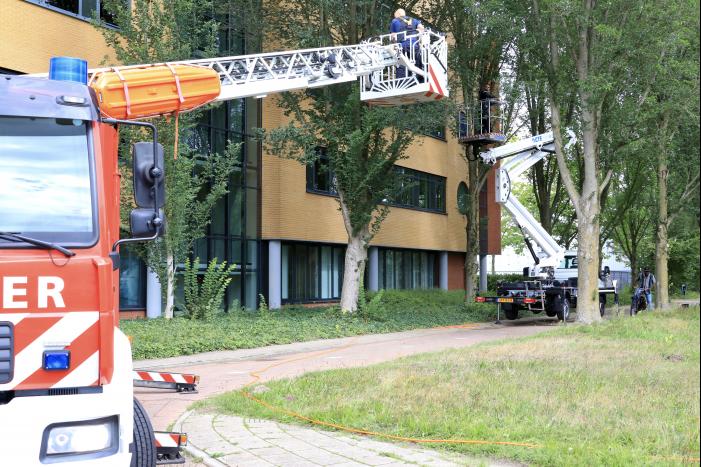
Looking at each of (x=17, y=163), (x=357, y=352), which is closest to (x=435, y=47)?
(x=357, y=352)

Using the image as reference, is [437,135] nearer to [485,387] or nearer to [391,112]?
[391,112]

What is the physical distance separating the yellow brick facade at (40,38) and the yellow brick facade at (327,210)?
7.27 metres

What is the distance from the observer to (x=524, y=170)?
28391 millimetres

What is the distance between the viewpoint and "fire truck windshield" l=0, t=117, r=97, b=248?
191 inches

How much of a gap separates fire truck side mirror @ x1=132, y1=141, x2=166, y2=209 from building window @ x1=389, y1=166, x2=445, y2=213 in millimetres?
29242

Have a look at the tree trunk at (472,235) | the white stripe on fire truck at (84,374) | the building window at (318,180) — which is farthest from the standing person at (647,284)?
the white stripe on fire truck at (84,374)

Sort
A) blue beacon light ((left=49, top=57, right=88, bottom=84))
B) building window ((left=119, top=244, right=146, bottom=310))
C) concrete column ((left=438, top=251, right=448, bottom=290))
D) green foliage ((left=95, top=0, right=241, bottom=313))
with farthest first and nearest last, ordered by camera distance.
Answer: concrete column ((left=438, top=251, right=448, bottom=290))
building window ((left=119, top=244, right=146, bottom=310))
green foliage ((left=95, top=0, right=241, bottom=313))
blue beacon light ((left=49, top=57, right=88, bottom=84))

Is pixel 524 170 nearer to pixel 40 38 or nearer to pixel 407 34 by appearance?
pixel 407 34

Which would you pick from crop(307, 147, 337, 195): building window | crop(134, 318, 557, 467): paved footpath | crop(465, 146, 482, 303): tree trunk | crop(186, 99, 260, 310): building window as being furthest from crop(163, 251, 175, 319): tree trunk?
crop(465, 146, 482, 303): tree trunk

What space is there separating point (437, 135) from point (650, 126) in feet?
45.2

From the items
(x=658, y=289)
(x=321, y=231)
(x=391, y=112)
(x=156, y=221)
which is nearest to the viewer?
(x=156, y=221)

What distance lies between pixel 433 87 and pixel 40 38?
1020 centimetres

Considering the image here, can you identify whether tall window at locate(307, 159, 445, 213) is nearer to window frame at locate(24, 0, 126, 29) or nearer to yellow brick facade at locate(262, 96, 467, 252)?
yellow brick facade at locate(262, 96, 467, 252)

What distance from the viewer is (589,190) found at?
2364cm
